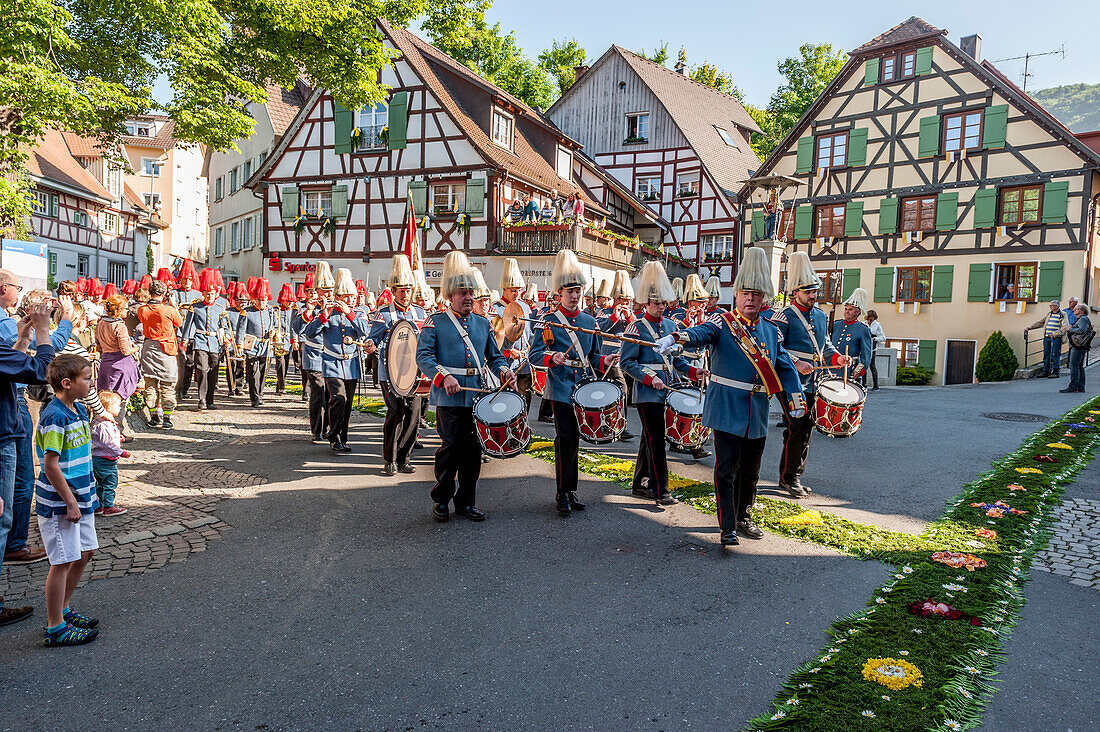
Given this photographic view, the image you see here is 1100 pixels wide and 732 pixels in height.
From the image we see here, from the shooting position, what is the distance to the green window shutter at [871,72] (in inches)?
1101

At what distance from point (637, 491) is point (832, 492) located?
1964 millimetres

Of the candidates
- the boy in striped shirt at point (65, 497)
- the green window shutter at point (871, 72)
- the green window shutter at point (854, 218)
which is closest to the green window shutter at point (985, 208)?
the green window shutter at point (854, 218)

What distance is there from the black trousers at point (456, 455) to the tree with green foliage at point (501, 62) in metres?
31.6

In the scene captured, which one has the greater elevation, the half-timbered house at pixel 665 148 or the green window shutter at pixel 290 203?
the half-timbered house at pixel 665 148

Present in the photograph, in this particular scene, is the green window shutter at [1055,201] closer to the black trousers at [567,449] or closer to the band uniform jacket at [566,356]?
the band uniform jacket at [566,356]

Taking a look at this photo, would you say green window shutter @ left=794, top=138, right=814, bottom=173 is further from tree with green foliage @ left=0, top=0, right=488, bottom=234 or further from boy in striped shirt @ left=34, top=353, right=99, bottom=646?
boy in striped shirt @ left=34, top=353, right=99, bottom=646

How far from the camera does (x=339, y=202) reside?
2791cm

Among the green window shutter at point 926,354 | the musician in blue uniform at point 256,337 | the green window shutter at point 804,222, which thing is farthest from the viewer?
the green window shutter at point 804,222

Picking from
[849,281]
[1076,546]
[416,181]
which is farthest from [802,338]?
[849,281]

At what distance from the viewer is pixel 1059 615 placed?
4422mm

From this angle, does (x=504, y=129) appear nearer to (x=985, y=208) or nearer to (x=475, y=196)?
(x=475, y=196)

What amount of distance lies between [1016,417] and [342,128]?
77.3 feet

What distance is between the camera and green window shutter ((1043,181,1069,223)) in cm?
2411

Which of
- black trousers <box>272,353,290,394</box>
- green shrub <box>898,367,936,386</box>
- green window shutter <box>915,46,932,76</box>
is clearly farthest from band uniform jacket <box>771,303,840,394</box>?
green window shutter <box>915,46,932,76</box>
